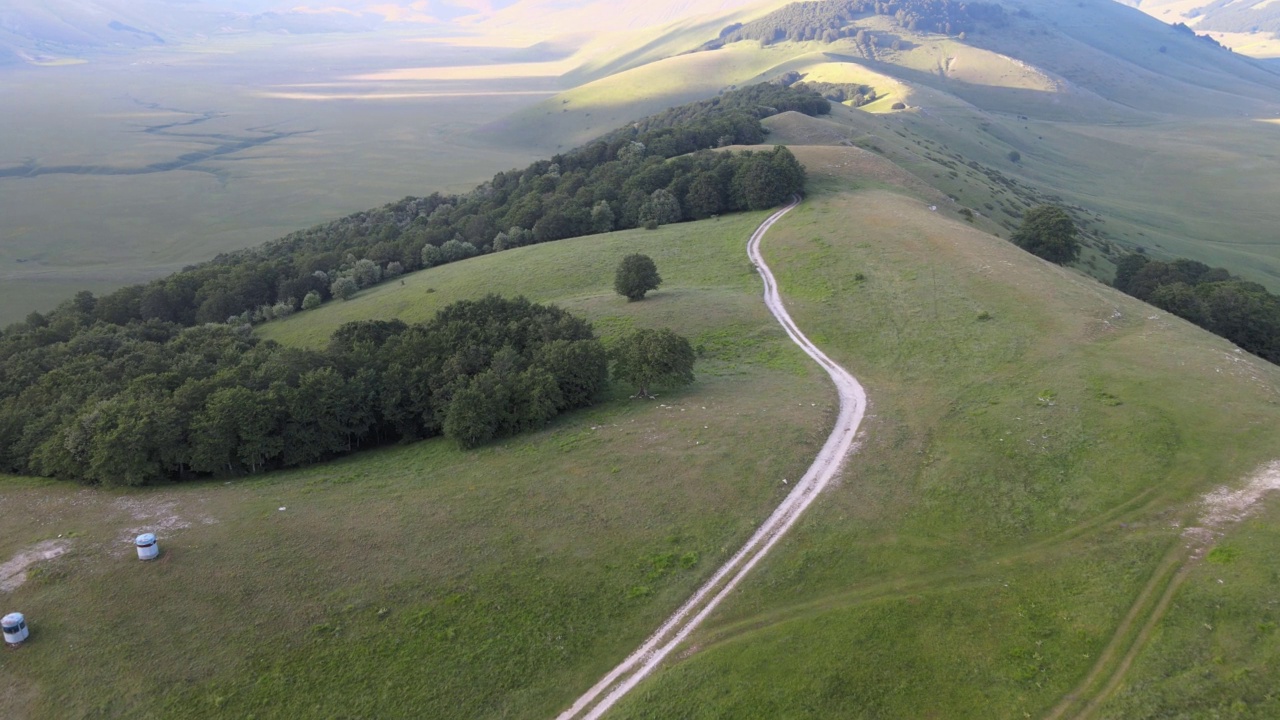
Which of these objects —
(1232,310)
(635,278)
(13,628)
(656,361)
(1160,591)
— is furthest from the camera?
(635,278)

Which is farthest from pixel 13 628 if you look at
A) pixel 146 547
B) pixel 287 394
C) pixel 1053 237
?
pixel 1053 237

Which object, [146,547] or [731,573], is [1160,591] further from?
[146,547]

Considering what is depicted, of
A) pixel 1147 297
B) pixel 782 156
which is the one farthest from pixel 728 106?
pixel 1147 297

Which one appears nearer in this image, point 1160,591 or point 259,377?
point 1160,591

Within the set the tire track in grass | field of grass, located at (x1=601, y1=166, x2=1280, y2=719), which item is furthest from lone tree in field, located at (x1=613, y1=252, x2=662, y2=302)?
the tire track in grass

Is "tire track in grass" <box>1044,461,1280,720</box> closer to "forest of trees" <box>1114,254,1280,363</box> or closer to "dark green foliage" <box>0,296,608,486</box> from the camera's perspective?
"dark green foliage" <box>0,296,608,486</box>

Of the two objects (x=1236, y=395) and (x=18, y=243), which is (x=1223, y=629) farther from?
(x=18, y=243)
